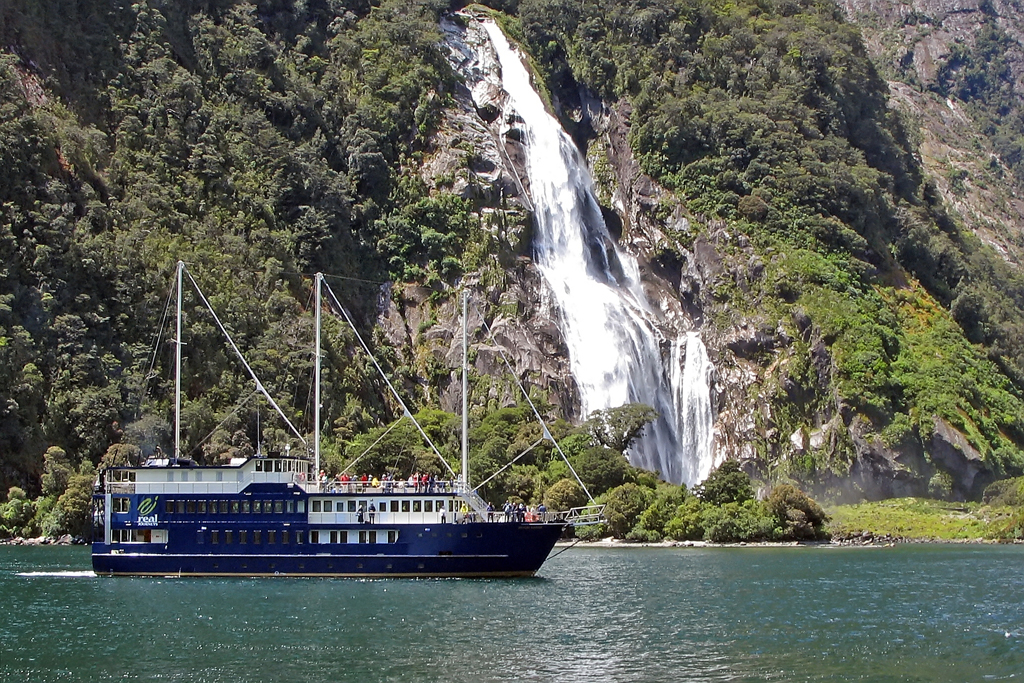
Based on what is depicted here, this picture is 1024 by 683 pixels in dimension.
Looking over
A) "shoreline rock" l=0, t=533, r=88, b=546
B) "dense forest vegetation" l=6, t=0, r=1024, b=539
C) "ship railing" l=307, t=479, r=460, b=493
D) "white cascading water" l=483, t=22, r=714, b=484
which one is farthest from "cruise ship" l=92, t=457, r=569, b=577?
"white cascading water" l=483, t=22, r=714, b=484

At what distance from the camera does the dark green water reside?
45031mm

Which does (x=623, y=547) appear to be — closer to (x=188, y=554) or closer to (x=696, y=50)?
(x=188, y=554)

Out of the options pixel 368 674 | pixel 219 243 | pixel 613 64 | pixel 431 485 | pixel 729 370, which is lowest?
pixel 368 674

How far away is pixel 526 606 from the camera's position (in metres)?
61.0

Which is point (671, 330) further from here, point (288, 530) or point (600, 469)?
point (288, 530)

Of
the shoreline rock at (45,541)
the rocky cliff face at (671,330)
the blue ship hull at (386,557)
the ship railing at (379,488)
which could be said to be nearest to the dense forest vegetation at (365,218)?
the shoreline rock at (45,541)

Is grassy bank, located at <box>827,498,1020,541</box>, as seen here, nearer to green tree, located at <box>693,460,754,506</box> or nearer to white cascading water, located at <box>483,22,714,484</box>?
green tree, located at <box>693,460,754,506</box>

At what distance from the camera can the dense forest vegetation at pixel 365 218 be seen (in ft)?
348

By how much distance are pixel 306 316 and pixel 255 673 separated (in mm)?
77787

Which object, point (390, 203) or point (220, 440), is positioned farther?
point (390, 203)

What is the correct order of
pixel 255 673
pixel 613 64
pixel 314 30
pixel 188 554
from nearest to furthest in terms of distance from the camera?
pixel 255 673 < pixel 188 554 < pixel 314 30 < pixel 613 64

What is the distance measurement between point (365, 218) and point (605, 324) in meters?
25.5

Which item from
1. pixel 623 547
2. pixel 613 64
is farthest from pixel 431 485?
pixel 613 64

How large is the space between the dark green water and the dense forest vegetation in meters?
28.3
